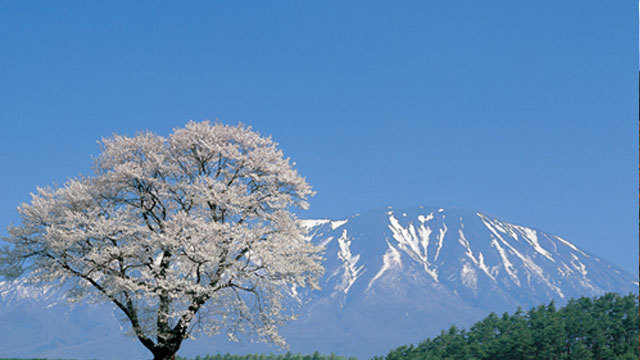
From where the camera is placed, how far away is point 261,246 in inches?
1121

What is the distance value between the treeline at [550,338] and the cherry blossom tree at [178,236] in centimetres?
766

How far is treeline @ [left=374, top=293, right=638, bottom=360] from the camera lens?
3144 centimetres

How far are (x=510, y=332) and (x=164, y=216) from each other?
55.3 ft

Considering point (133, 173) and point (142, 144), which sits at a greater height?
point (142, 144)

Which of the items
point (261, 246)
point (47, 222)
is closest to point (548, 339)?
point (261, 246)

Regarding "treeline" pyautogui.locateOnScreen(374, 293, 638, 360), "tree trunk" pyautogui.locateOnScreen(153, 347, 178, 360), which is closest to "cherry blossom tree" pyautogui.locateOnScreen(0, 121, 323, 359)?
"tree trunk" pyautogui.locateOnScreen(153, 347, 178, 360)

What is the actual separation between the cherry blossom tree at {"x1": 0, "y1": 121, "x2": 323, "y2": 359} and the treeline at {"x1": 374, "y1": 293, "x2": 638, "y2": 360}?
766 cm

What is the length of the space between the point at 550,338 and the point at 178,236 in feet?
55.8

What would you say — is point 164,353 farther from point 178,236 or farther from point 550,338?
point 550,338

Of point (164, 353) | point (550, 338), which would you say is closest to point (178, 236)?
point (164, 353)

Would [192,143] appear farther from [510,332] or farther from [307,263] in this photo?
[510,332]

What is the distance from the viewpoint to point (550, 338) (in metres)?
31.9

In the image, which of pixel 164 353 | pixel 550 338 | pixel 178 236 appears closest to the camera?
pixel 178 236

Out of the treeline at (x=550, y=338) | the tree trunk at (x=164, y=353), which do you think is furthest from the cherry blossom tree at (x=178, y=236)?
the treeline at (x=550, y=338)
